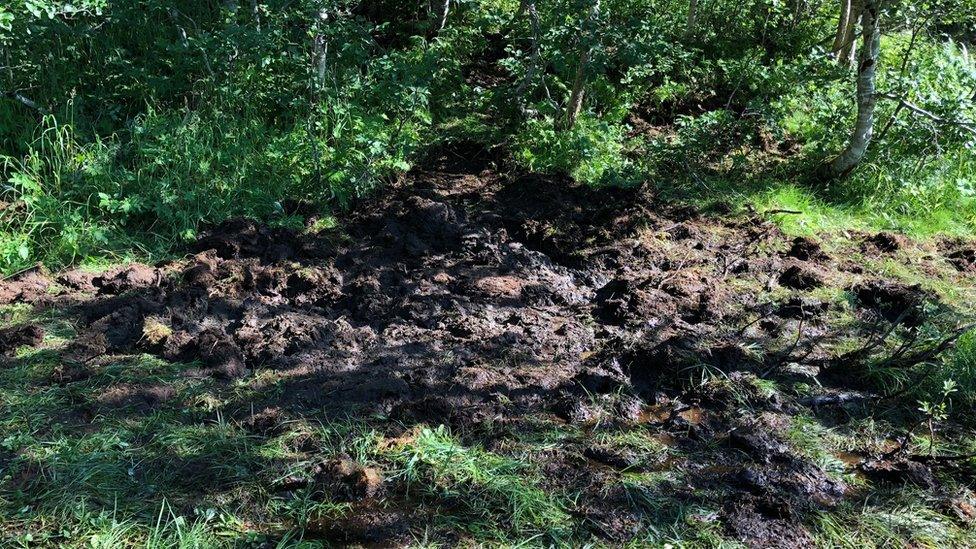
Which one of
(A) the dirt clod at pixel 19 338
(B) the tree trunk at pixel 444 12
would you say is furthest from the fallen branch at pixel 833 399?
(B) the tree trunk at pixel 444 12

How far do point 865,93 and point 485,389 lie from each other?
4449 mm

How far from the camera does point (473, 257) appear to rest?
5.21 metres

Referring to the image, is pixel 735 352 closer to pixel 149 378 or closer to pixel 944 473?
pixel 944 473

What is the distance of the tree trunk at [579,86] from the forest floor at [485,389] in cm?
147

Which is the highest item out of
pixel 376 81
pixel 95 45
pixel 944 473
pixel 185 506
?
pixel 95 45

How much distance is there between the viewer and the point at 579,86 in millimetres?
6711

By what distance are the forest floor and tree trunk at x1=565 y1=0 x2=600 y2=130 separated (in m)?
1.47

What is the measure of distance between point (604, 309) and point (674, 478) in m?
1.55

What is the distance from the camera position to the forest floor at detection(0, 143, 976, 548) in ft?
10.0

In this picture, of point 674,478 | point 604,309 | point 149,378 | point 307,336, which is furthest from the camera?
point 604,309

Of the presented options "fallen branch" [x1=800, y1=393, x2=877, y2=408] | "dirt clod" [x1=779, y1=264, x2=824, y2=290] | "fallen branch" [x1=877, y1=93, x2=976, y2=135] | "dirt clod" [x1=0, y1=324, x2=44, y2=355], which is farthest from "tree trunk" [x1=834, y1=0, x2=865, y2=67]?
"dirt clod" [x1=0, y1=324, x2=44, y2=355]

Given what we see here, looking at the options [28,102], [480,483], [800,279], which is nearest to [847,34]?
[800,279]

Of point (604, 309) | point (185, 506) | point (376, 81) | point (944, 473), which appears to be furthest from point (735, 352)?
point (376, 81)

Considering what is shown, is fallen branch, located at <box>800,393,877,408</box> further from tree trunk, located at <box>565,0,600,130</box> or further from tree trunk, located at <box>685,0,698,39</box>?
tree trunk, located at <box>685,0,698,39</box>
